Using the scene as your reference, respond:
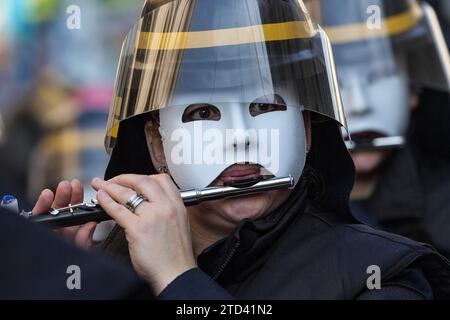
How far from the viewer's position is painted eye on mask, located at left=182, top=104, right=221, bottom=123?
307 centimetres

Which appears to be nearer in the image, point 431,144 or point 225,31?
point 225,31

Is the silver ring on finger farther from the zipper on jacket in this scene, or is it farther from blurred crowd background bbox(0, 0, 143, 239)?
blurred crowd background bbox(0, 0, 143, 239)

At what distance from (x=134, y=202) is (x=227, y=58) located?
468 mm

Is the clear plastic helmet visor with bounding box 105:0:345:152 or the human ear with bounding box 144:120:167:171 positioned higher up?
→ the clear plastic helmet visor with bounding box 105:0:345:152

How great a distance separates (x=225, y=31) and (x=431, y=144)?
2.97 meters

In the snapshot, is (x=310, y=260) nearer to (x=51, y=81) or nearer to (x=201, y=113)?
(x=201, y=113)

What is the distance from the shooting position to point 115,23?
8.93m

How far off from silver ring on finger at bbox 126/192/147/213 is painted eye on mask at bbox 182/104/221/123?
0.29 metres

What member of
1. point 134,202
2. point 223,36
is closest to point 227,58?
point 223,36

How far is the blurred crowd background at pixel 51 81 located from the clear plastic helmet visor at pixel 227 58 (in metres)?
4.49

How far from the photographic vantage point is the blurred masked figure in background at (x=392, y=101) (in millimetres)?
5496

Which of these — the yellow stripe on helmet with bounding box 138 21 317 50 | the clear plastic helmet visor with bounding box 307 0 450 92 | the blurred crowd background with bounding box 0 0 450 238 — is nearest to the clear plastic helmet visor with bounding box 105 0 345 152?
the yellow stripe on helmet with bounding box 138 21 317 50

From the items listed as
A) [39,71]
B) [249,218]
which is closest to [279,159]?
[249,218]
